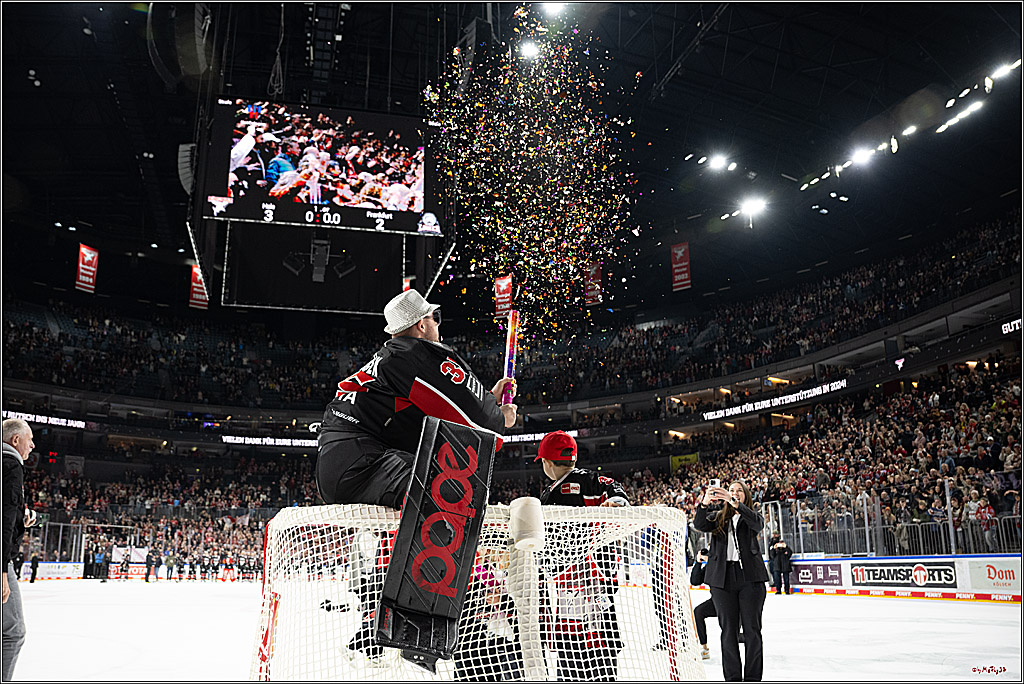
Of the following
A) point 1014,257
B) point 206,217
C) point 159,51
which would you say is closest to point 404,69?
point 159,51

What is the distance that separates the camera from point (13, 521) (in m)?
3.54

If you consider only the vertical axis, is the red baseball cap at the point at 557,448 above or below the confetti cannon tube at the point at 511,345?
below

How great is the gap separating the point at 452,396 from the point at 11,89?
2067cm

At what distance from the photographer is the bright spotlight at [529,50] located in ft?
41.3

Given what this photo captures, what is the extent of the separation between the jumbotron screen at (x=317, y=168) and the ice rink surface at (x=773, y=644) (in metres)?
4.69

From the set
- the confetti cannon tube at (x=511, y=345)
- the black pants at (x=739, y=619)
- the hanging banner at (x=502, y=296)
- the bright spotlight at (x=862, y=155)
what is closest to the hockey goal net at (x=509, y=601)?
the confetti cannon tube at (x=511, y=345)

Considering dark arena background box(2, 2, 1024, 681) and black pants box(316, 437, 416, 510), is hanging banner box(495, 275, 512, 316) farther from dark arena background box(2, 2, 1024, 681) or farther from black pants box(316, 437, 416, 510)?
black pants box(316, 437, 416, 510)

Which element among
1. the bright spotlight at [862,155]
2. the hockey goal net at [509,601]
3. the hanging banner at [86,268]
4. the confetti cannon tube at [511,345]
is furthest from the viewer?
the hanging banner at [86,268]

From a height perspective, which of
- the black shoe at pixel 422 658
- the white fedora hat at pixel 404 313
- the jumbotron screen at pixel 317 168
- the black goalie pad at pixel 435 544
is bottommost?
the black shoe at pixel 422 658

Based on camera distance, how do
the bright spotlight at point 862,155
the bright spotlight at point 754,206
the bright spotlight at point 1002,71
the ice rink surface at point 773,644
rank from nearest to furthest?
the ice rink surface at point 773,644 < the bright spotlight at point 1002,71 < the bright spotlight at point 862,155 < the bright spotlight at point 754,206

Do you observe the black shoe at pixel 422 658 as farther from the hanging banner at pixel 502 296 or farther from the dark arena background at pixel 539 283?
the hanging banner at pixel 502 296

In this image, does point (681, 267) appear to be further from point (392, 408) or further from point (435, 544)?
point (435, 544)

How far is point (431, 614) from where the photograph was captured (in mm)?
2020

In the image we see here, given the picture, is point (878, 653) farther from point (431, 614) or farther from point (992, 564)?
point (992, 564)
